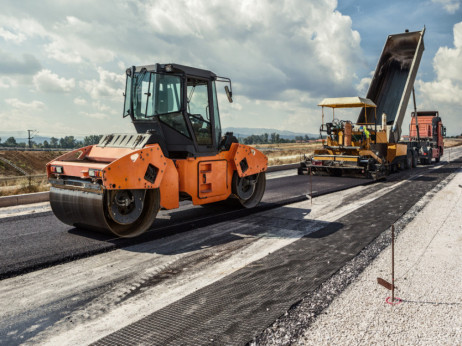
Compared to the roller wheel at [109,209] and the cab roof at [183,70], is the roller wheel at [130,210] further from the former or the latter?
the cab roof at [183,70]

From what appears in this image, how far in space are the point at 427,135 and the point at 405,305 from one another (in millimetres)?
23236

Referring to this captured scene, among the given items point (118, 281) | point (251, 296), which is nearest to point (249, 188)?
point (118, 281)

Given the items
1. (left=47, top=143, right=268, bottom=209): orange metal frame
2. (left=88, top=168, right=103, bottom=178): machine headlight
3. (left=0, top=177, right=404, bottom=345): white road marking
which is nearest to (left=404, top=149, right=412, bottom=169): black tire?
(left=47, top=143, right=268, bottom=209): orange metal frame

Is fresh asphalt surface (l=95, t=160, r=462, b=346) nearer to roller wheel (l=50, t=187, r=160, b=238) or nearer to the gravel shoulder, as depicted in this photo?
the gravel shoulder

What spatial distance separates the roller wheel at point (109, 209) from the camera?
5.42 meters

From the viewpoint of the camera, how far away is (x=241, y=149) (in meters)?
7.59

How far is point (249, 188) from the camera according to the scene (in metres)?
8.23

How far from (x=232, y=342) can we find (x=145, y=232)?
3.53m

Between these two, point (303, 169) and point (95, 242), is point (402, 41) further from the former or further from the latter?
point (95, 242)

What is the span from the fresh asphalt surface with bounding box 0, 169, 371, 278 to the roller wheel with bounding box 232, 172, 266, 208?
22cm

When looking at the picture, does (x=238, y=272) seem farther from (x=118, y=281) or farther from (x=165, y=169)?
(x=165, y=169)

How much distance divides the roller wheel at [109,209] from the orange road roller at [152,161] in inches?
0.6

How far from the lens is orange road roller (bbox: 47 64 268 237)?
5.46 m

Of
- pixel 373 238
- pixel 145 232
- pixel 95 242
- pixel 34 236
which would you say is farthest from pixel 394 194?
pixel 34 236
